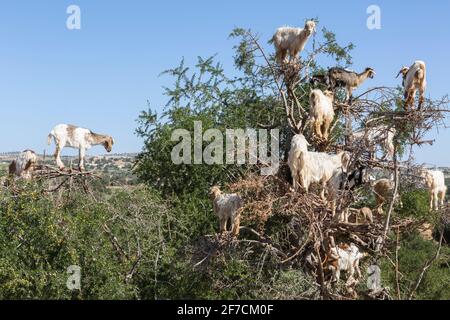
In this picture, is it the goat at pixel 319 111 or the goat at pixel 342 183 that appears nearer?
the goat at pixel 342 183

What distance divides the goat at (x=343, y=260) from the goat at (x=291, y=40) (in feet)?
10.5

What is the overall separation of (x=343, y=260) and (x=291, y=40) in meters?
3.73

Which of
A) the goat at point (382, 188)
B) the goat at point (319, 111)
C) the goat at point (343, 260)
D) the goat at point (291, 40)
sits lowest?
the goat at point (343, 260)

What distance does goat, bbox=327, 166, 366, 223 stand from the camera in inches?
→ 309

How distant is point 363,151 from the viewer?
26.8 feet

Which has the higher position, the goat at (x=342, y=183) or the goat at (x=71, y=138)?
the goat at (x=71, y=138)

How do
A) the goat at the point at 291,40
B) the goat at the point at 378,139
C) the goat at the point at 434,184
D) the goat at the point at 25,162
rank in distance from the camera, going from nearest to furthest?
the goat at the point at 378,139 < the goat at the point at 434,184 < the goat at the point at 291,40 < the goat at the point at 25,162

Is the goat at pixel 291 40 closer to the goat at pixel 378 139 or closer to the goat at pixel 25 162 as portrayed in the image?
the goat at pixel 378 139

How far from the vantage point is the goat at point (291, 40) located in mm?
10023

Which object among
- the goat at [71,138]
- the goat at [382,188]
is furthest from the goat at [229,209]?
the goat at [71,138]

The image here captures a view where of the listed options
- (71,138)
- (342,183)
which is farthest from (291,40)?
(71,138)

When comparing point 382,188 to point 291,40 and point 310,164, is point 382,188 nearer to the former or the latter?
point 310,164

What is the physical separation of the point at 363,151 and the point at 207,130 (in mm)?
5156
